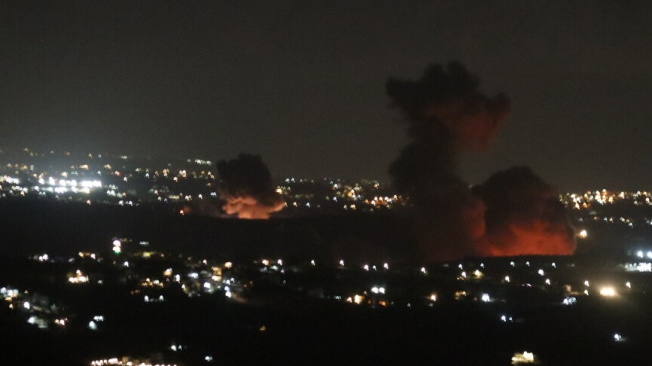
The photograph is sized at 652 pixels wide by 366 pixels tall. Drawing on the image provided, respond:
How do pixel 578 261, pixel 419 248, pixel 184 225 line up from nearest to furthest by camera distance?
1. pixel 578 261
2. pixel 419 248
3. pixel 184 225

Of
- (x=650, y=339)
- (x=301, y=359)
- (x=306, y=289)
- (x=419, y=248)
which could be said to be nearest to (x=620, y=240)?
(x=419, y=248)

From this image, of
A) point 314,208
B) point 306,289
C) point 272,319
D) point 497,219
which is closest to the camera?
point 272,319

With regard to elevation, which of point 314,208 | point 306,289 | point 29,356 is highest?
point 314,208

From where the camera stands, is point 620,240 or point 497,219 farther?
point 620,240

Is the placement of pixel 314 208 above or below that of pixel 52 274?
above

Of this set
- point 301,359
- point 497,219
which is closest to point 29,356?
point 301,359

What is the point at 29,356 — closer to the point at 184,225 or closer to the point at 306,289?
the point at 306,289
